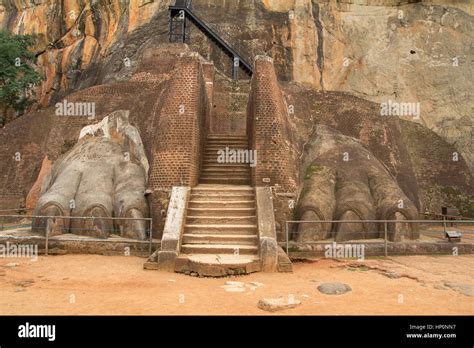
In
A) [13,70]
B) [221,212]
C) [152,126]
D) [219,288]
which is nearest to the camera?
[219,288]

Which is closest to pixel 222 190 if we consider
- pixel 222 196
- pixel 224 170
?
pixel 222 196

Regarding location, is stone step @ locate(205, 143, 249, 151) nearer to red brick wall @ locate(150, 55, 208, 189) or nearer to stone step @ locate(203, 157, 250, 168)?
stone step @ locate(203, 157, 250, 168)

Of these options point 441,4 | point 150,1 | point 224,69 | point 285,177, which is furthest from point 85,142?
point 441,4

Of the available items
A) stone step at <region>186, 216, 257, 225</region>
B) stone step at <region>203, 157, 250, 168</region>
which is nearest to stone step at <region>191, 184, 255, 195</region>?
stone step at <region>186, 216, 257, 225</region>

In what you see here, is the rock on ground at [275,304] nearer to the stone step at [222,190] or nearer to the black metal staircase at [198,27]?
the stone step at [222,190]

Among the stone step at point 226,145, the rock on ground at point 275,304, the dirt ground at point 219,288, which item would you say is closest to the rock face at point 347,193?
the dirt ground at point 219,288

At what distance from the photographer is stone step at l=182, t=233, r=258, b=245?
9.02 m

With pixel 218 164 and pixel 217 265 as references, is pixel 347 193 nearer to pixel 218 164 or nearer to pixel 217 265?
pixel 218 164

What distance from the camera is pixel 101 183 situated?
1146 cm

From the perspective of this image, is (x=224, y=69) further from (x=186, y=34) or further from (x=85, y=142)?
(x=85, y=142)

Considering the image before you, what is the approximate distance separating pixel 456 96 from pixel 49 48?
28789mm

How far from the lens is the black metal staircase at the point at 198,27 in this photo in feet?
74.8

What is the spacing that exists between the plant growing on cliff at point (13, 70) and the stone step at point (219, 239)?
20539mm

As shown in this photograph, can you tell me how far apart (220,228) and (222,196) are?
135cm
